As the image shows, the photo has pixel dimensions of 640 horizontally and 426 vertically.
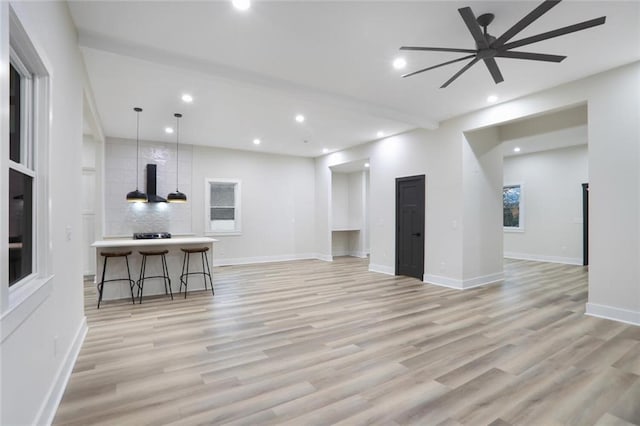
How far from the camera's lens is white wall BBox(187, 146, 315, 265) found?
840cm

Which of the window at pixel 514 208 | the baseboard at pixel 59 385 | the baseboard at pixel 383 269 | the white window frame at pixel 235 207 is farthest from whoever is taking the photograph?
the window at pixel 514 208

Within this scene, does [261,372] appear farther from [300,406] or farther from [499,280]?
[499,280]

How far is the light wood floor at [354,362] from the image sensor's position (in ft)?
7.15

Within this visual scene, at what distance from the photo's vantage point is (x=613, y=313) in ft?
13.3

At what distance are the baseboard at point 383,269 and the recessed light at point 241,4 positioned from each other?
5719 millimetres

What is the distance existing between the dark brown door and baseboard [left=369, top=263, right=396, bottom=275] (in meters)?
0.13

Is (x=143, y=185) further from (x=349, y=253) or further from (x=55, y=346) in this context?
(x=349, y=253)

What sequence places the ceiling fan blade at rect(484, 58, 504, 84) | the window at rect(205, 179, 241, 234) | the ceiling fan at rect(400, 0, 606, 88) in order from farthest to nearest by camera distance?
1. the window at rect(205, 179, 241, 234)
2. the ceiling fan blade at rect(484, 58, 504, 84)
3. the ceiling fan at rect(400, 0, 606, 88)

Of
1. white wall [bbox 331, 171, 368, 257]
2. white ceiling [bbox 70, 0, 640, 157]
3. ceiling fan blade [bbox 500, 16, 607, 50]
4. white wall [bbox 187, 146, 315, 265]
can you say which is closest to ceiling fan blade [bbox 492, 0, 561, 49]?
ceiling fan blade [bbox 500, 16, 607, 50]

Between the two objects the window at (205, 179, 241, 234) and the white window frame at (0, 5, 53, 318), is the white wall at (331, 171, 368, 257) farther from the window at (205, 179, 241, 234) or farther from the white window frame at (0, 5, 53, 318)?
the white window frame at (0, 5, 53, 318)

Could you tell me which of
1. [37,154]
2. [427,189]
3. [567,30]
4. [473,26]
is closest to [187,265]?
[37,154]

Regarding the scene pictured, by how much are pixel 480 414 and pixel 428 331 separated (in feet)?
5.03

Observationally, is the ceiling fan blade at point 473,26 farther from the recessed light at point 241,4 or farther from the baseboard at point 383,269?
the baseboard at point 383,269

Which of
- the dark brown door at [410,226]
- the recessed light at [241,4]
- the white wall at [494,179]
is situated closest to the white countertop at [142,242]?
the recessed light at [241,4]
